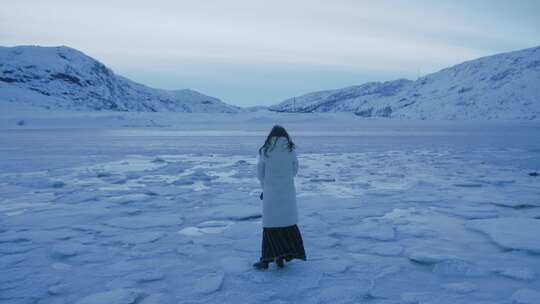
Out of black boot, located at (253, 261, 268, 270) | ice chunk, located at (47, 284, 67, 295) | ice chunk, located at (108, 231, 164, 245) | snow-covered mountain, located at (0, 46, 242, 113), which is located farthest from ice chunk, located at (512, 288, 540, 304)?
snow-covered mountain, located at (0, 46, 242, 113)

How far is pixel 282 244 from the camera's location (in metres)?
A: 4.37

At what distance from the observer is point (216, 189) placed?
29.3 ft

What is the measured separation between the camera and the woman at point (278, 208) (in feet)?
14.3

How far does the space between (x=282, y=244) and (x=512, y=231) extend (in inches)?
112

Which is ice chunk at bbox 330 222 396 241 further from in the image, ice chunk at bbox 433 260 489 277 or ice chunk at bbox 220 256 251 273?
ice chunk at bbox 220 256 251 273

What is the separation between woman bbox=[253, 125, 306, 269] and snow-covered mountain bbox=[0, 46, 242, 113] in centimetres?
8587

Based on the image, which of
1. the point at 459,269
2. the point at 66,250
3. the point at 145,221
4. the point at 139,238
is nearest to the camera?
the point at 459,269

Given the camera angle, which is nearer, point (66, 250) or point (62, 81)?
point (66, 250)

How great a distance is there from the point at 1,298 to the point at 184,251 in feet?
5.58

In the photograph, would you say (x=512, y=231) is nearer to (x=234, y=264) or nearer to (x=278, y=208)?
(x=278, y=208)

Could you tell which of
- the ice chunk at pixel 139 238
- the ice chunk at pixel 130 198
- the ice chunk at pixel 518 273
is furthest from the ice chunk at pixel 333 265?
the ice chunk at pixel 130 198

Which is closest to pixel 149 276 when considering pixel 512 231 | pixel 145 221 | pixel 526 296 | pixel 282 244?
pixel 282 244

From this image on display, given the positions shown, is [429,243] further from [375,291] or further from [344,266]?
[375,291]

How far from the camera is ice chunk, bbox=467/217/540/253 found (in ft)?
16.2
